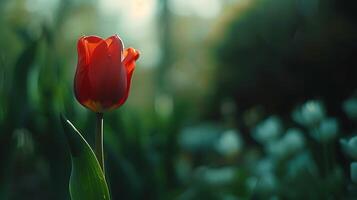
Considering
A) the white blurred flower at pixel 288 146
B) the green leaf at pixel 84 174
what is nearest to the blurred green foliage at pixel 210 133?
the white blurred flower at pixel 288 146

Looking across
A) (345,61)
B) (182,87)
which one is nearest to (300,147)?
(345,61)

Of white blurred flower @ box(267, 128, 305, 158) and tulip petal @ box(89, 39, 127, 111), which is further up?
tulip petal @ box(89, 39, 127, 111)

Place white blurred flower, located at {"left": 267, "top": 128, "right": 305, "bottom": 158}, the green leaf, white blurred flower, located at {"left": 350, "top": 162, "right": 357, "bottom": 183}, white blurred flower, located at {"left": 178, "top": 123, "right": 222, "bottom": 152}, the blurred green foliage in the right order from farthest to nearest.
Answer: white blurred flower, located at {"left": 178, "top": 123, "right": 222, "bottom": 152}
white blurred flower, located at {"left": 267, "top": 128, "right": 305, "bottom": 158}
the blurred green foliage
white blurred flower, located at {"left": 350, "top": 162, "right": 357, "bottom": 183}
the green leaf

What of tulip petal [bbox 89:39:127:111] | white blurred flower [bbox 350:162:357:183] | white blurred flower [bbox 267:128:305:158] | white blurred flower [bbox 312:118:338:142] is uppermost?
tulip petal [bbox 89:39:127:111]

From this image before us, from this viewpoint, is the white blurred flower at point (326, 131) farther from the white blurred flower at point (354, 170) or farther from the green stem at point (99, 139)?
the green stem at point (99, 139)

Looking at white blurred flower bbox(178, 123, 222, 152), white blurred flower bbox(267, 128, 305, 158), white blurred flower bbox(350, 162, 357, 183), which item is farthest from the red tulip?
white blurred flower bbox(178, 123, 222, 152)

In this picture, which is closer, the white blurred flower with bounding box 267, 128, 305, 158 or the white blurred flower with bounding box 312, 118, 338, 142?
the white blurred flower with bounding box 312, 118, 338, 142

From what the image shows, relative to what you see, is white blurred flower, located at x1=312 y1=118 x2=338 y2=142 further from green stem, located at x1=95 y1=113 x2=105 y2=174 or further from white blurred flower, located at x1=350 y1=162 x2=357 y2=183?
green stem, located at x1=95 y1=113 x2=105 y2=174

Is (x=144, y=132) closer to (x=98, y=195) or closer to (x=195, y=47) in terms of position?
(x=98, y=195)
